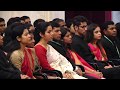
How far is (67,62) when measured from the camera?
208 inches

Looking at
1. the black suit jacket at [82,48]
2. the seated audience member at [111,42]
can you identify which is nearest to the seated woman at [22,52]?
the black suit jacket at [82,48]

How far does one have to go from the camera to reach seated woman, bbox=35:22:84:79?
4.93m

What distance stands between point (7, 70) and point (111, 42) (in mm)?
2602

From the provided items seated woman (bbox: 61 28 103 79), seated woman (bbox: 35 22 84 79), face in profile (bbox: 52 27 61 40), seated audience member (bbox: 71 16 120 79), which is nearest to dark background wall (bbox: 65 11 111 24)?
seated audience member (bbox: 71 16 120 79)

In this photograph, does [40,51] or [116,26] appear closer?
[40,51]

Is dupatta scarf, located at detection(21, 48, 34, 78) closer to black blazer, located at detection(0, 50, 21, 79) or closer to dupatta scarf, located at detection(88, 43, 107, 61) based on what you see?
black blazer, located at detection(0, 50, 21, 79)

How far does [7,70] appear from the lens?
4.34 metres

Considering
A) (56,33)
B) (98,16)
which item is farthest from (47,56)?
(98,16)

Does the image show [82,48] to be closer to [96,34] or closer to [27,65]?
[96,34]

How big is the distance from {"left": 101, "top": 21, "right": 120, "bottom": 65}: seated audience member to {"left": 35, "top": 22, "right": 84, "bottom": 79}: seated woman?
49.7 inches

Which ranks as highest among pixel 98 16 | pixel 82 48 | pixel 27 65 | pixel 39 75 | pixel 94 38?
pixel 98 16
